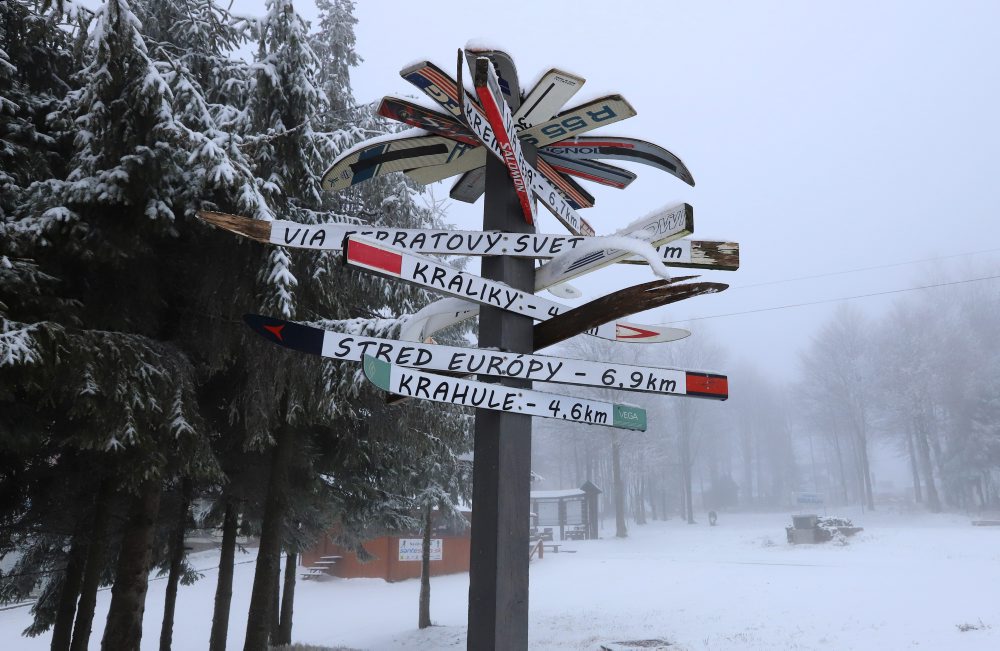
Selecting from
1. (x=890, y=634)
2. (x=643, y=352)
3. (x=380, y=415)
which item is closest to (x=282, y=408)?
(x=380, y=415)

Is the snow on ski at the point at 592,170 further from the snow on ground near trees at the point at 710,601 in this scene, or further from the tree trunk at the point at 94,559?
the snow on ground near trees at the point at 710,601

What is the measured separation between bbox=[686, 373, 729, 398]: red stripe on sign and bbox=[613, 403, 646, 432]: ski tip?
0.27 m

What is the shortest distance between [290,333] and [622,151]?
2.03 meters

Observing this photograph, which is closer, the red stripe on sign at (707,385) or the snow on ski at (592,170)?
the red stripe on sign at (707,385)

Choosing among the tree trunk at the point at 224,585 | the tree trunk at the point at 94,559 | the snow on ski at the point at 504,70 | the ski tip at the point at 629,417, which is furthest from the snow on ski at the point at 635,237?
the tree trunk at the point at 224,585

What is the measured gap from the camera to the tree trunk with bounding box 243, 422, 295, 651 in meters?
9.53

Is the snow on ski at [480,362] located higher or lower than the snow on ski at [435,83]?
lower

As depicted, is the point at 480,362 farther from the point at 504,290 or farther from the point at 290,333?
the point at 290,333

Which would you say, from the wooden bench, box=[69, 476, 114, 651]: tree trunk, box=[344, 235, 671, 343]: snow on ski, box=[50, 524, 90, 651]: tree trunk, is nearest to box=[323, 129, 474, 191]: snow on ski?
box=[344, 235, 671, 343]: snow on ski

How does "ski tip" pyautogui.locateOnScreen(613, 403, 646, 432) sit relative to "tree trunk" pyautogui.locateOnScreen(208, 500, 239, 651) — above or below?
above

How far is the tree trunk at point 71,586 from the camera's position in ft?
28.9

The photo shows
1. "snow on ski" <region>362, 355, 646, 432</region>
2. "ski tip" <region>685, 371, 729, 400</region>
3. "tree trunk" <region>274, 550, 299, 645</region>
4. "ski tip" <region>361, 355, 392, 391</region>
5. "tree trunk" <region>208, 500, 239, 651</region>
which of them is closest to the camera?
"ski tip" <region>361, 355, 392, 391</region>

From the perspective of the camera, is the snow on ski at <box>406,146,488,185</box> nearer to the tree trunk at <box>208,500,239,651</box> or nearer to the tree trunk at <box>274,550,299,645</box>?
the tree trunk at <box>208,500,239,651</box>

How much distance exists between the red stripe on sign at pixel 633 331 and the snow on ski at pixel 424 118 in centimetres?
130
